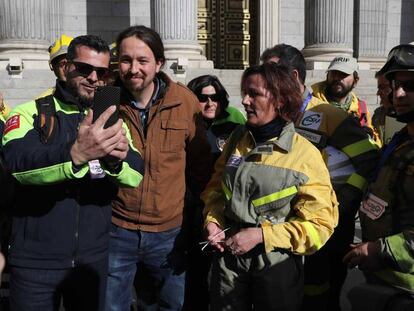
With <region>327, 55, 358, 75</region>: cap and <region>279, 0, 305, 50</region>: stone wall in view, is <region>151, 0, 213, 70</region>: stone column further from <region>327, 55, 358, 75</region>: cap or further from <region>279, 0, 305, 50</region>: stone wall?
<region>327, 55, 358, 75</region>: cap

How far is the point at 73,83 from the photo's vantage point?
252 centimetres

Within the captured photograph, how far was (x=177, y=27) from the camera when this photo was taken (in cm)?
991

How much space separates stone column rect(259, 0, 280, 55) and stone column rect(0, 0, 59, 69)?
526cm

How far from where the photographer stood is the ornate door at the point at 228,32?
12750 millimetres

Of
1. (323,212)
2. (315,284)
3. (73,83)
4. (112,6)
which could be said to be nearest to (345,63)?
(315,284)

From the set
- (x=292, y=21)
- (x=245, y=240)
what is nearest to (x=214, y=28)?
(x=292, y=21)

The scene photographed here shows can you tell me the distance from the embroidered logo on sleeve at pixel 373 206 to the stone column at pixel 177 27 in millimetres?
7700

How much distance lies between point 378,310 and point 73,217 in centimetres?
146

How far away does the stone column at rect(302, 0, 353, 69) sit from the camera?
1097cm

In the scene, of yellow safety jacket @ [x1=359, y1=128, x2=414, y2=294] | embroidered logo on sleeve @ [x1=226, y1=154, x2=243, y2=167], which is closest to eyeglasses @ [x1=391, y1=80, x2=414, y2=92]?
yellow safety jacket @ [x1=359, y1=128, x2=414, y2=294]

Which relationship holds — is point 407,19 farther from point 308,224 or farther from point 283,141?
point 308,224

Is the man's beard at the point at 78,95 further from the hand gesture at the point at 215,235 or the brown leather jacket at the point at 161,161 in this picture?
the hand gesture at the point at 215,235

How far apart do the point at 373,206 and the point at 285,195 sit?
1.47 feet

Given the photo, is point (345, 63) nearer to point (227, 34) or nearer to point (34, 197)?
point (34, 197)
